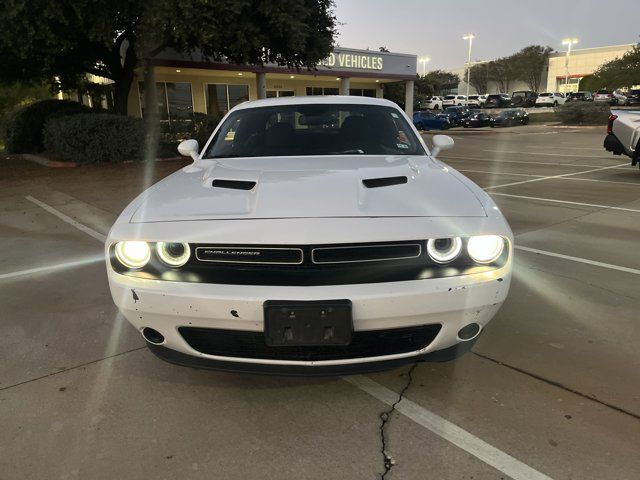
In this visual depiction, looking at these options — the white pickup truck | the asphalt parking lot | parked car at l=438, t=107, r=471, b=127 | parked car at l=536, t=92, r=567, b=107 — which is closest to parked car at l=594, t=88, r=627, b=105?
parked car at l=536, t=92, r=567, b=107

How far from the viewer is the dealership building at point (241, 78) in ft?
72.4

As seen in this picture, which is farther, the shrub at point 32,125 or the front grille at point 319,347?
the shrub at point 32,125

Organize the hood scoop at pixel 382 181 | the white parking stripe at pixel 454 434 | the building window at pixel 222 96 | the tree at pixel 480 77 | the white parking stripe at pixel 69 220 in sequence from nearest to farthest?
the white parking stripe at pixel 454 434
the hood scoop at pixel 382 181
the white parking stripe at pixel 69 220
the building window at pixel 222 96
the tree at pixel 480 77

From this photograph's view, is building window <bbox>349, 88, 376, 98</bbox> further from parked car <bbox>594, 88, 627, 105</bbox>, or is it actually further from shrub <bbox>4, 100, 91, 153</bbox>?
parked car <bbox>594, 88, 627, 105</bbox>

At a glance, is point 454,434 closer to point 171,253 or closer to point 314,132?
point 171,253

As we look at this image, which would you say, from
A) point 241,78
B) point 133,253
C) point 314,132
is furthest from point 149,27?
point 241,78

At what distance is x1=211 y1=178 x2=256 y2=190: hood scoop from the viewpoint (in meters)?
2.74

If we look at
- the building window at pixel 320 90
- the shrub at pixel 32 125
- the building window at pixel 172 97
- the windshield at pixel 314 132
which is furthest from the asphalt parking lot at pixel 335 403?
the building window at pixel 320 90

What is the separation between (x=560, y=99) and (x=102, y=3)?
57.4 meters

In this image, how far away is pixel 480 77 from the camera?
327 feet

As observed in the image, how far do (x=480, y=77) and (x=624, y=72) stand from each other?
60.7 meters

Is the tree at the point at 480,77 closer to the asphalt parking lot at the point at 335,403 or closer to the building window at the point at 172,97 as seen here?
the building window at the point at 172,97

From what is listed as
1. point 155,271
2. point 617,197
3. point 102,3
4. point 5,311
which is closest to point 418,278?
point 155,271

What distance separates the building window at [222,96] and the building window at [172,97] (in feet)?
3.66
